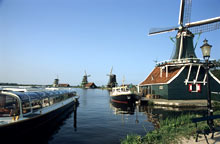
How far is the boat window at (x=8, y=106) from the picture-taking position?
1027 cm

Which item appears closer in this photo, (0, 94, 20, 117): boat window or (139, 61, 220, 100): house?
(0, 94, 20, 117): boat window

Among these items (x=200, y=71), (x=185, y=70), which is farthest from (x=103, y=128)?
(x=200, y=71)

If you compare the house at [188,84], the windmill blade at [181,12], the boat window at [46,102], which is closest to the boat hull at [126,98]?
the house at [188,84]

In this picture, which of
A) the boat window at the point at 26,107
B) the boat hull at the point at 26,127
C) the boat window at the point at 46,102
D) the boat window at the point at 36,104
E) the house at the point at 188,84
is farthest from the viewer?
the house at the point at 188,84

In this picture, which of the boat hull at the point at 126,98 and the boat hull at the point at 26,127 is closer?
the boat hull at the point at 26,127

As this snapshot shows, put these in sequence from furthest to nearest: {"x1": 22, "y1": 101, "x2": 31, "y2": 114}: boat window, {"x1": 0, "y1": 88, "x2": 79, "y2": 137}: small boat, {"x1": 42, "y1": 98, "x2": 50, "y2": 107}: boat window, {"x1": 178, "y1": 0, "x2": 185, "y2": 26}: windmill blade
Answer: {"x1": 178, "y1": 0, "x2": 185, "y2": 26}: windmill blade, {"x1": 42, "y1": 98, "x2": 50, "y2": 107}: boat window, {"x1": 22, "y1": 101, "x2": 31, "y2": 114}: boat window, {"x1": 0, "y1": 88, "x2": 79, "y2": 137}: small boat

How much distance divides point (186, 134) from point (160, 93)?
73.1ft

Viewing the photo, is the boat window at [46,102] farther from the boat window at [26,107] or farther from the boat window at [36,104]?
the boat window at [26,107]

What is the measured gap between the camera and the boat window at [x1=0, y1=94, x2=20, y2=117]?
10.3m

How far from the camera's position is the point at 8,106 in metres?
10.7

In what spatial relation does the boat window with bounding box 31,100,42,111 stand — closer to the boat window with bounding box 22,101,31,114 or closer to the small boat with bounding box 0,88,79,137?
the small boat with bounding box 0,88,79,137

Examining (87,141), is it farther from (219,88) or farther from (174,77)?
(219,88)

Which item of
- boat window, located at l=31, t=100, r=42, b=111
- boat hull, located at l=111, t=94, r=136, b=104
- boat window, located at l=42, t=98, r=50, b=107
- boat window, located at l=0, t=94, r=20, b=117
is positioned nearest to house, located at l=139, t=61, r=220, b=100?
boat hull, located at l=111, t=94, r=136, b=104

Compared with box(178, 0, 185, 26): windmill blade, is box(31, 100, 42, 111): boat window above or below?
below
